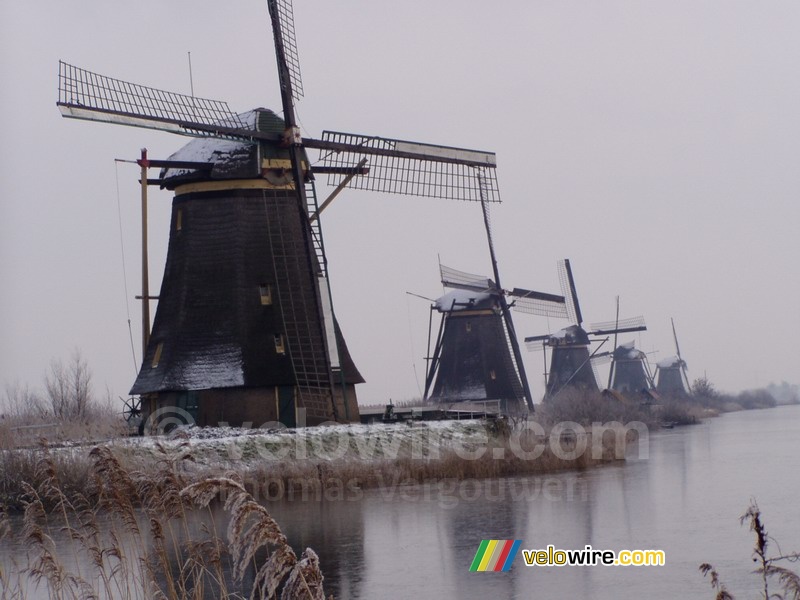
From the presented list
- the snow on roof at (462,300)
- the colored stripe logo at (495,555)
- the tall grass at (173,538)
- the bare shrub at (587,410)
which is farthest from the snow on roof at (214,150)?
the snow on roof at (462,300)

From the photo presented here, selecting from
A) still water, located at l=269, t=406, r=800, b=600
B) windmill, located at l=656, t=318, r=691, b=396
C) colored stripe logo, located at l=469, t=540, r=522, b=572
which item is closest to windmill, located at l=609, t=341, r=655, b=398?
windmill, located at l=656, t=318, r=691, b=396

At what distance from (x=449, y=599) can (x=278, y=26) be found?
48.4 ft

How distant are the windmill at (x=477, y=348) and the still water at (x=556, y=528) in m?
17.1

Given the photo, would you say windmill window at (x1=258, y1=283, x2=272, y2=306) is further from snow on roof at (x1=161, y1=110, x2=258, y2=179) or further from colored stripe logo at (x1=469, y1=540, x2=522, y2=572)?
colored stripe logo at (x1=469, y1=540, x2=522, y2=572)

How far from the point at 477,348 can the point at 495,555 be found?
27783mm

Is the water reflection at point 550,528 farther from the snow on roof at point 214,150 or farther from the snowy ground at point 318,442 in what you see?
the snow on roof at point 214,150

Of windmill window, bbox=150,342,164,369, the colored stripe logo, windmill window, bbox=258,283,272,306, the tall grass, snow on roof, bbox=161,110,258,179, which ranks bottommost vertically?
the colored stripe logo

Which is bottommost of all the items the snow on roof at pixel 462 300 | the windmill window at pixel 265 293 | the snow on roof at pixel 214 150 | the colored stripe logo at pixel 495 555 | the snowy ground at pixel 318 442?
the colored stripe logo at pixel 495 555

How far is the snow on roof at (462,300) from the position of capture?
3900cm

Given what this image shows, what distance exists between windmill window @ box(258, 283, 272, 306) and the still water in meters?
4.54

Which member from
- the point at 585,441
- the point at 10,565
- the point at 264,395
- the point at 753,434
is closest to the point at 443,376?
the point at 753,434

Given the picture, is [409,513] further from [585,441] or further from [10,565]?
[585,441]

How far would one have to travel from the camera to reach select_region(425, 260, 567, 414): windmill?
38875mm

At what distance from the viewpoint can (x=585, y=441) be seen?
944 inches
